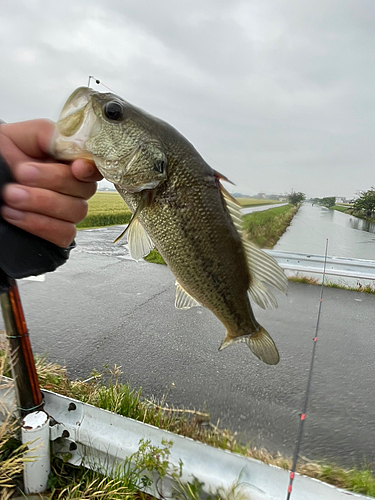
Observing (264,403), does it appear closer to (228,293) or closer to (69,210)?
(228,293)

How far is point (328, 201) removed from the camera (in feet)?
9.89

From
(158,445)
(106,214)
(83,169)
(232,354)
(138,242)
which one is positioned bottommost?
(232,354)

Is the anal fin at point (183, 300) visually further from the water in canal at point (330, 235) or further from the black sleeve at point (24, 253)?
the water in canal at point (330, 235)

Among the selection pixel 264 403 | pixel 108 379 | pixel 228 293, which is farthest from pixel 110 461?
pixel 228 293

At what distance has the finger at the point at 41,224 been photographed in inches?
37.7

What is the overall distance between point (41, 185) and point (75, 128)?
189mm

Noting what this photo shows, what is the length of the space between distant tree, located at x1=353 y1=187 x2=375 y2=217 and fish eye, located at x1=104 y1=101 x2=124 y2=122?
110 inches

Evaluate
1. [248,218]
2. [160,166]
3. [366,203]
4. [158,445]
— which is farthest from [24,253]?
[366,203]

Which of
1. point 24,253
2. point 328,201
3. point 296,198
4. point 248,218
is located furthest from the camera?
point 328,201

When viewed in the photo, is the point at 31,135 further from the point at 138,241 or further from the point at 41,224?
the point at 138,241

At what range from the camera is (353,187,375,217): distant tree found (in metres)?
3.03

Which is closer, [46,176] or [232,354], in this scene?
[46,176]

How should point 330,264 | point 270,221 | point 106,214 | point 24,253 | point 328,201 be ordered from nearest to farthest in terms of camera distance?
point 24,253, point 270,221, point 328,201, point 330,264, point 106,214

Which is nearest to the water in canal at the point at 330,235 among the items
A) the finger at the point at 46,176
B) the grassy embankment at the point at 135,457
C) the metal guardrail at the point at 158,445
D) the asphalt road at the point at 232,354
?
the asphalt road at the point at 232,354
